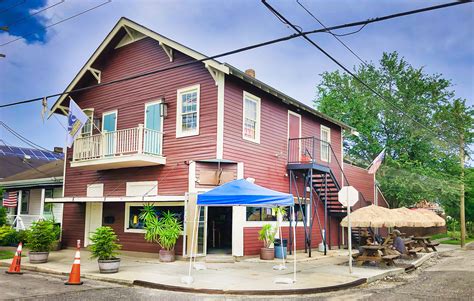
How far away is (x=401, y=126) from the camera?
102ft

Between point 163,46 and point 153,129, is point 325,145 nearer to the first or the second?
point 153,129

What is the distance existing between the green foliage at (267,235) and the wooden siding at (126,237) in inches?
113

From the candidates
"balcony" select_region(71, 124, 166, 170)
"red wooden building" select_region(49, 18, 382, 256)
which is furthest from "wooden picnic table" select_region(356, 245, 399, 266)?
"balcony" select_region(71, 124, 166, 170)

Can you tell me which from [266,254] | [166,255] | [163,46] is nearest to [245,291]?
[166,255]

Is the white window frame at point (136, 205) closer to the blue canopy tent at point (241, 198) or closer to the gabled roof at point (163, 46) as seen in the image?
the blue canopy tent at point (241, 198)

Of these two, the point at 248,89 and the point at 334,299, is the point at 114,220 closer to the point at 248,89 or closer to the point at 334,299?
the point at 248,89

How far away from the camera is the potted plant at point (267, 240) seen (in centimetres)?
1496

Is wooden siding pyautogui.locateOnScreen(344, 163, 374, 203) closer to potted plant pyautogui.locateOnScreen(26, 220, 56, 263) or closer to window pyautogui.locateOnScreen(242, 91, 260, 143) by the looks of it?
window pyautogui.locateOnScreen(242, 91, 260, 143)

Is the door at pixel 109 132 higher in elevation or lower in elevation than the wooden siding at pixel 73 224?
higher

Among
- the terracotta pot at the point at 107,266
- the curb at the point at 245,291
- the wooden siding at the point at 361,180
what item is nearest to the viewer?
the curb at the point at 245,291

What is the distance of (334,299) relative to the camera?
9141 millimetres

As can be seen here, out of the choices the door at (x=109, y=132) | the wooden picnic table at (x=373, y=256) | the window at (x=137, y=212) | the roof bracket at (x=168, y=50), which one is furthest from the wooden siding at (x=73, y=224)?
the wooden picnic table at (x=373, y=256)

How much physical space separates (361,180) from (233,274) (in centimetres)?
1483

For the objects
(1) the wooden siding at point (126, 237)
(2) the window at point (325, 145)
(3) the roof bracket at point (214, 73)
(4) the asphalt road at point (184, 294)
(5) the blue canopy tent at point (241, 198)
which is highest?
→ (3) the roof bracket at point (214, 73)
